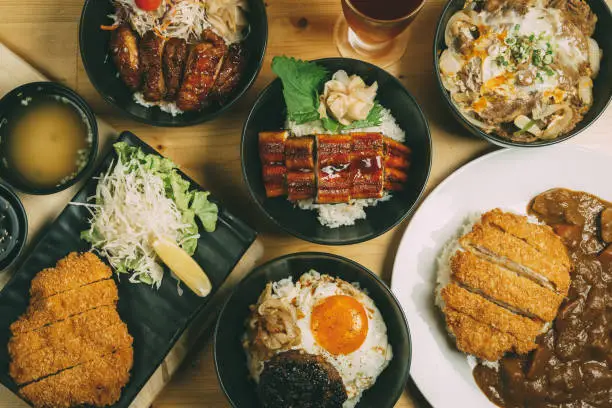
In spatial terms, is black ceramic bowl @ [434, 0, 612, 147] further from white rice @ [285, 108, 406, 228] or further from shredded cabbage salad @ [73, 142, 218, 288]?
shredded cabbage salad @ [73, 142, 218, 288]

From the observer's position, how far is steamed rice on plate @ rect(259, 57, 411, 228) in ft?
9.33

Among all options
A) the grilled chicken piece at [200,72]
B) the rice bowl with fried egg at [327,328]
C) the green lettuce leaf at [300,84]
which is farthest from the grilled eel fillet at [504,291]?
the grilled chicken piece at [200,72]

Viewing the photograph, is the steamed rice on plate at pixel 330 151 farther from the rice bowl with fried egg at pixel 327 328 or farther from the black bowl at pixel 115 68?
the rice bowl with fried egg at pixel 327 328

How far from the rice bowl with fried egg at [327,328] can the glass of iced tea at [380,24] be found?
1.32 metres

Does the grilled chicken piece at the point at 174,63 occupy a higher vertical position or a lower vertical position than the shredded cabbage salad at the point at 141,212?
higher

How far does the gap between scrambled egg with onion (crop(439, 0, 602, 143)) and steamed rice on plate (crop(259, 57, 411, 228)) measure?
0.47 metres

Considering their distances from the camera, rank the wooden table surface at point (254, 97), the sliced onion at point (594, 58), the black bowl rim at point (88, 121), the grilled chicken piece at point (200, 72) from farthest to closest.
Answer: the wooden table surface at point (254, 97)
the sliced onion at point (594, 58)
the grilled chicken piece at point (200, 72)
the black bowl rim at point (88, 121)

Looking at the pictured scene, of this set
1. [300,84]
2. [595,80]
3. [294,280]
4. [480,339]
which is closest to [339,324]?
[294,280]

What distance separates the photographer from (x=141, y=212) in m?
2.91

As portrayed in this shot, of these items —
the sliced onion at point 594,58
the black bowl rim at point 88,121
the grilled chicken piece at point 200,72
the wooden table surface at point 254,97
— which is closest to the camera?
the black bowl rim at point 88,121

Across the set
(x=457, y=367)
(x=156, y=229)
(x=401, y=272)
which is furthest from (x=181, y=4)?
(x=457, y=367)

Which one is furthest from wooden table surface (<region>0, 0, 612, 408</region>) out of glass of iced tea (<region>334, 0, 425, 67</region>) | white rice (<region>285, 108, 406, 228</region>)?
white rice (<region>285, 108, 406, 228</region>)

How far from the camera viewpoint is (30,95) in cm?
285

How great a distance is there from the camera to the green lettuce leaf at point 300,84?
9.16 feet
